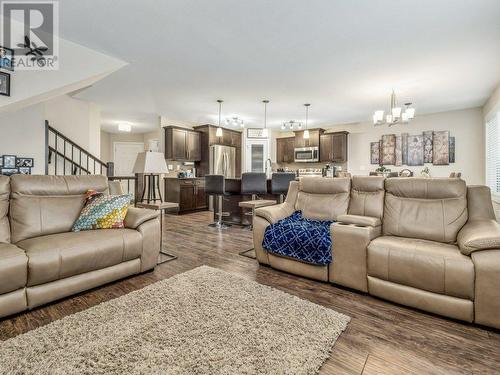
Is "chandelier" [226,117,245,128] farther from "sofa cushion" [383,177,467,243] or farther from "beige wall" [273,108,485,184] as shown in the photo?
"sofa cushion" [383,177,467,243]

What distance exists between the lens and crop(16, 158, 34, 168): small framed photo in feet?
12.4

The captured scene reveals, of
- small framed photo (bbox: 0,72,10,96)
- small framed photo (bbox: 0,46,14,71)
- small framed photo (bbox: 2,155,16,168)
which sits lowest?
small framed photo (bbox: 2,155,16,168)

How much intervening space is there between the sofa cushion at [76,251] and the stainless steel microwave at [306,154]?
6.23 meters

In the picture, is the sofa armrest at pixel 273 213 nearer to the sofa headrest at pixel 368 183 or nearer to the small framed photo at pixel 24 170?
the sofa headrest at pixel 368 183

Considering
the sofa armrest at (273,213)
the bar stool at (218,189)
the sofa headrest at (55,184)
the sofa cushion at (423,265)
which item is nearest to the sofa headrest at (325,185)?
the sofa armrest at (273,213)

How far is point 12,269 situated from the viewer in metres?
1.68

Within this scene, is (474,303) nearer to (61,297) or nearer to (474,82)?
(61,297)

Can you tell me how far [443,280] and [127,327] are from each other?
6.91 feet

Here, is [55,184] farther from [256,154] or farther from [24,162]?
[256,154]

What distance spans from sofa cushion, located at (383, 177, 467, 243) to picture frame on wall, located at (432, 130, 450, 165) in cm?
476

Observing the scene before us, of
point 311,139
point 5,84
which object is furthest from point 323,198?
point 311,139

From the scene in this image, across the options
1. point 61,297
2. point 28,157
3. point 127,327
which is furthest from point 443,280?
point 28,157

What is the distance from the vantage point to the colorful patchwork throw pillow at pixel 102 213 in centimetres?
243

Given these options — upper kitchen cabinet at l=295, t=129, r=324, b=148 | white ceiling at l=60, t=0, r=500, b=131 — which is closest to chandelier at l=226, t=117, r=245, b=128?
white ceiling at l=60, t=0, r=500, b=131
